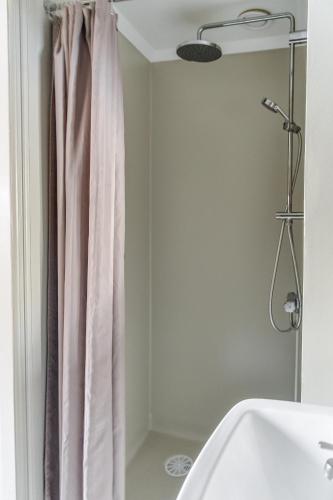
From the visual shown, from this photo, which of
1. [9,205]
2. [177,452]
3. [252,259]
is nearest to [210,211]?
[252,259]

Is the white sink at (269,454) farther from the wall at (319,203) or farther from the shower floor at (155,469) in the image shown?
the shower floor at (155,469)

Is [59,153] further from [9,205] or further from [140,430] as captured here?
[140,430]

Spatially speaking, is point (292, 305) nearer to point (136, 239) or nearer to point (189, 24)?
point (136, 239)

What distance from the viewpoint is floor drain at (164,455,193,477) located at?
6.79 feet

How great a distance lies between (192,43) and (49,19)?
62cm

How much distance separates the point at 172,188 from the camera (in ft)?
7.92

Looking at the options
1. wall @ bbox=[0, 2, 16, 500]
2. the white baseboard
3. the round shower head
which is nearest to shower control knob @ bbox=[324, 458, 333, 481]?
wall @ bbox=[0, 2, 16, 500]

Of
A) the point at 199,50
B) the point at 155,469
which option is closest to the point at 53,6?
the point at 199,50

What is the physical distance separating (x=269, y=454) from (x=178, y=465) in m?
1.58

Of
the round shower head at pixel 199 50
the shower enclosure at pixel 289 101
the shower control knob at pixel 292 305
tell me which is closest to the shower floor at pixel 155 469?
the shower enclosure at pixel 289 101

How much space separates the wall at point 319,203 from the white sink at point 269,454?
1.04 feet

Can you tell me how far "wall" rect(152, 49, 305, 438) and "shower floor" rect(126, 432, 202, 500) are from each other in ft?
0.33

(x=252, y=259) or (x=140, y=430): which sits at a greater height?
(x=252, y=259)

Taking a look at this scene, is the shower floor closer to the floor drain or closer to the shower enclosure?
the floor drain
